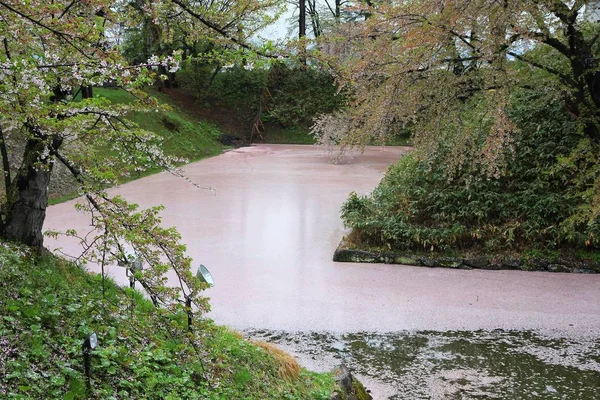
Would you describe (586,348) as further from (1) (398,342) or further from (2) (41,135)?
(2) (41,135)

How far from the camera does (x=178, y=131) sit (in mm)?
20875

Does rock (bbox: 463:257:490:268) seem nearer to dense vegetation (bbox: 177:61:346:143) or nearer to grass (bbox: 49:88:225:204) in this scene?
grass (bbox: 49:88:225:204)

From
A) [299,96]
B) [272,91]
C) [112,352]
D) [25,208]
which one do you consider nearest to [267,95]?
[272,91]

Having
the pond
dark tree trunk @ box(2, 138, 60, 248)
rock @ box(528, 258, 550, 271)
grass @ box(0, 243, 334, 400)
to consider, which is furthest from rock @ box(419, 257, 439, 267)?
dark tree trunk @ box(2, 138, 60, 248)

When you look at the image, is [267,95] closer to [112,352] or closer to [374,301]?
[374,301]

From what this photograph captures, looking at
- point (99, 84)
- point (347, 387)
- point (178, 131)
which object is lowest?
point (347, 387)

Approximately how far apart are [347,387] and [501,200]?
15.9 feet

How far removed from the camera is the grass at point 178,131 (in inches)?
756

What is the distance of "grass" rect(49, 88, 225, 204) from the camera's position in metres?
19.2

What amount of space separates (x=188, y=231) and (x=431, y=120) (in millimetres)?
3948

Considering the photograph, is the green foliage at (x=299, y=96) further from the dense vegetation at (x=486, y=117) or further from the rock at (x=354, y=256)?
the rock at (x=354, y=256)

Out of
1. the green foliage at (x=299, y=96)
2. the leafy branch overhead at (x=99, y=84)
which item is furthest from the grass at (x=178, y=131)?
the leafy branch overhead at (x=99, y=84)

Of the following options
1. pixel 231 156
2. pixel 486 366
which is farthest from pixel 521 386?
pixel 231 156

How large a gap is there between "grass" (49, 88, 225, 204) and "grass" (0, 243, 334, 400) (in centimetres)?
1450
